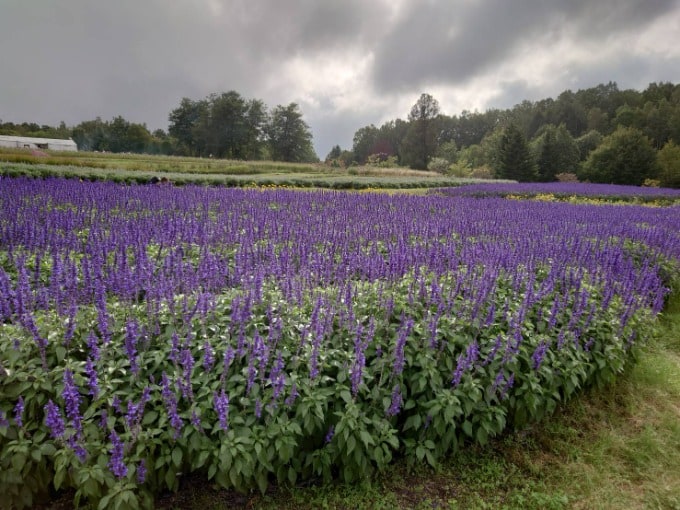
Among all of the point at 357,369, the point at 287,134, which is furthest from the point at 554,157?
the point at 357,369

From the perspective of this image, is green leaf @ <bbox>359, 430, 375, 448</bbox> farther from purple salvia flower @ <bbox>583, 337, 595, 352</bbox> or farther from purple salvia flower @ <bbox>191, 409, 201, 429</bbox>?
purple salvia flower @ <bbox>583, 337, 595, 352</bbox>

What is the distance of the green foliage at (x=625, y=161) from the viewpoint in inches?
1853

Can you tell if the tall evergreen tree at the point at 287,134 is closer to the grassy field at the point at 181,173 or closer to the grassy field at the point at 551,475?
the grassy field at the point at 181,173

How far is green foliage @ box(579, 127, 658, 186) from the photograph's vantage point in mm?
47062

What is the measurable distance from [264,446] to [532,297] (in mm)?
2910

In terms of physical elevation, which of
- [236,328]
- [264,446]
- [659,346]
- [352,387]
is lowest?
[659,346]

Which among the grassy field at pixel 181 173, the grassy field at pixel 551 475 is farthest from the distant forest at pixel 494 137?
the grassy field at pixel 551 475

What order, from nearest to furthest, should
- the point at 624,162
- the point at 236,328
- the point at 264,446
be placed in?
the point at 264,446 < the point at 236,328 < the point at 624,162

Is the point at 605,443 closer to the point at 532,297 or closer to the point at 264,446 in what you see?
the point at 532,297

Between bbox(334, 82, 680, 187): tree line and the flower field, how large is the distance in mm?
50633

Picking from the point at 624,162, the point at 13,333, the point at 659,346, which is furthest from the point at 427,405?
the point at 624,162

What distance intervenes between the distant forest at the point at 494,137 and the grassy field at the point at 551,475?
50261 millimetres

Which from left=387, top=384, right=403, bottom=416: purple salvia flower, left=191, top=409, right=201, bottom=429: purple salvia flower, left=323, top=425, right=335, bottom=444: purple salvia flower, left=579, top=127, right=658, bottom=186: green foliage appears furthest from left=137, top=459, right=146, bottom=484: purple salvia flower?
left=579, top=127, right=658, bottom=186: green foliage

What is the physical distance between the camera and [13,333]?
308cm
